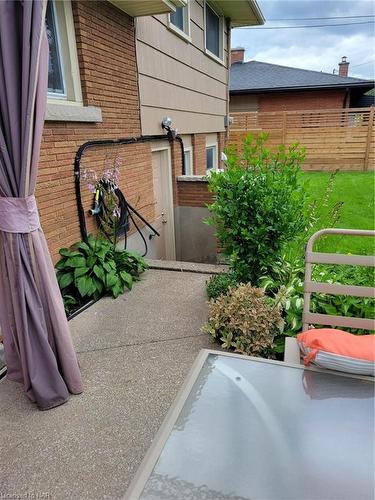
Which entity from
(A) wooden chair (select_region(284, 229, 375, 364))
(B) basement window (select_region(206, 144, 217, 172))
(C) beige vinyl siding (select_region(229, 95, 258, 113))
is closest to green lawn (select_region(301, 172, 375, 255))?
(A) wooden chair (select_region(284, 229, 375, 364))

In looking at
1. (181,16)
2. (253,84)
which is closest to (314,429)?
(181,16)

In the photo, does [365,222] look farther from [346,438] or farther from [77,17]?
[346,438]

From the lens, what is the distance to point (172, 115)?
611cm

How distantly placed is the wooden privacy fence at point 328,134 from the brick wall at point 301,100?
283 centimetres

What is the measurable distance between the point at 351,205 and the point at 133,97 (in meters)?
5.46

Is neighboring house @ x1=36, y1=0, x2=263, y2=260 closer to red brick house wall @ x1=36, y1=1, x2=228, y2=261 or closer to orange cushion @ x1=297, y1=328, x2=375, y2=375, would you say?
red brick house wall @ x1=36, y1=1, x2=228, y2=261


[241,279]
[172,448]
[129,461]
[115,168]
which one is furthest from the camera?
[115,168]

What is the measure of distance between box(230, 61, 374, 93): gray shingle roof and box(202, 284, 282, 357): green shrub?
14.3 meters

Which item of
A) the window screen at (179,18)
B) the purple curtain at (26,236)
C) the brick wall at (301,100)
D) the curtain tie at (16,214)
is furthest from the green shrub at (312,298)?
the brick wall at (301,100)

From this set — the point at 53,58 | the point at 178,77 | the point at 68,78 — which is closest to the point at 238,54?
the point at 178,77

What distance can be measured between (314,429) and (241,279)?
2.08 metres

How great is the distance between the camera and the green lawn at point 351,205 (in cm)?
423

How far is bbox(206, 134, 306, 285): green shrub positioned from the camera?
2957mm

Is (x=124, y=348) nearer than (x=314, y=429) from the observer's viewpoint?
No
